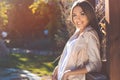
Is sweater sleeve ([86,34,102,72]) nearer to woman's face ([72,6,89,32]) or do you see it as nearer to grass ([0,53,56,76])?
woman's face ([72,6,89,32])

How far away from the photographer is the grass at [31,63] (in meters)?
8.47

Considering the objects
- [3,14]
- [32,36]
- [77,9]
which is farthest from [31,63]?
[77,9]

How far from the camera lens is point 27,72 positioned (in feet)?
26.8

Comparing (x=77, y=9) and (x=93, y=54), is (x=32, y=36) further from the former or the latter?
(x=93, y=54)

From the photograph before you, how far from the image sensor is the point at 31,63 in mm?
9219

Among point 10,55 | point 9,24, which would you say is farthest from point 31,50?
point 9,24

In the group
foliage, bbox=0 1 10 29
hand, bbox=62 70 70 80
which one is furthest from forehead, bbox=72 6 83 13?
foliage, bbox=0 1 10 29

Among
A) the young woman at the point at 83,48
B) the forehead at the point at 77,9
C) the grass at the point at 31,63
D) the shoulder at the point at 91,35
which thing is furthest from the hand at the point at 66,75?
the grass at the point at 31,63

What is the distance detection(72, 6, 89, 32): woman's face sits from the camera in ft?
6.86

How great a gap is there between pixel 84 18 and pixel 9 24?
34.2ft

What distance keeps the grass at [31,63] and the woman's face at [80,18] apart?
5.96 meters

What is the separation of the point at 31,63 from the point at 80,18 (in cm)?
721

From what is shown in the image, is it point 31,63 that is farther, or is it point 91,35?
point 31,63

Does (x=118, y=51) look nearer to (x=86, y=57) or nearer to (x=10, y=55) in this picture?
(x=86, y=57)
